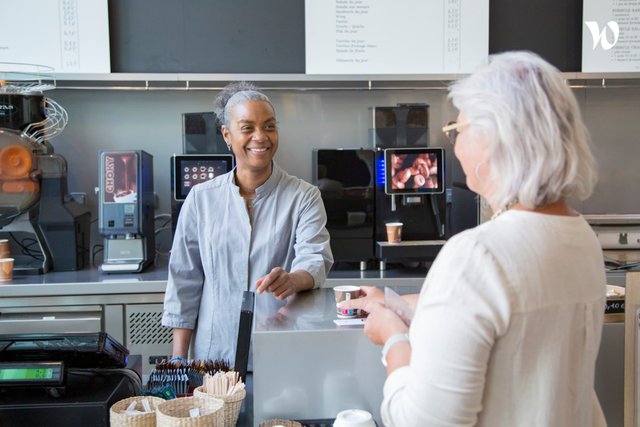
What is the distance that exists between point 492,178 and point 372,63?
241 centimetres

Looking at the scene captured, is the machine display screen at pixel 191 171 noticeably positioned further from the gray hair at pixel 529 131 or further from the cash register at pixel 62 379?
the gray hair at pixel 529 131

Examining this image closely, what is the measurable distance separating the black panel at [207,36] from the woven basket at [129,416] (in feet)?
7.76

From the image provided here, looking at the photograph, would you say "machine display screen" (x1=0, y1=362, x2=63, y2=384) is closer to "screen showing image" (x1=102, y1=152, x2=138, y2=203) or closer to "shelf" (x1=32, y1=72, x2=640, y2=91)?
"screen showing image" (x1=102, y1=152, x2=138, y2=203)

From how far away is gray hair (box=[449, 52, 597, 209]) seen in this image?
0.92m

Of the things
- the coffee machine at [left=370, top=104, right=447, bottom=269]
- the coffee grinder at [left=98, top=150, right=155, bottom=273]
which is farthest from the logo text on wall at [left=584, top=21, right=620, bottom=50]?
the coffee grinder at [left=98, top=150, right=155, bottom=273]

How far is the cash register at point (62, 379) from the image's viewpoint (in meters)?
1.25

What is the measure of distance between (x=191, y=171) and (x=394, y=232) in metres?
0.93

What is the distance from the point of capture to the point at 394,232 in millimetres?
2934

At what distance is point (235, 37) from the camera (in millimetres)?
3361

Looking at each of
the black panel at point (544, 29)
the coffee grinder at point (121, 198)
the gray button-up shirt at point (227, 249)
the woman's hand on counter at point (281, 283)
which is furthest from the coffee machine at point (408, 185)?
the woman's hand on counter at point (281, 283)

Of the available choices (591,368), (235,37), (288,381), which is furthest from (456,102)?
(235,37)

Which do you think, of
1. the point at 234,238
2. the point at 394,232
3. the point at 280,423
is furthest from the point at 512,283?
the point at 394,232

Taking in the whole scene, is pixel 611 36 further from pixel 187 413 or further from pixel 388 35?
pixel 187 413

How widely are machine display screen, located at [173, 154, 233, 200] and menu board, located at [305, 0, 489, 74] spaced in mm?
Result: 756
